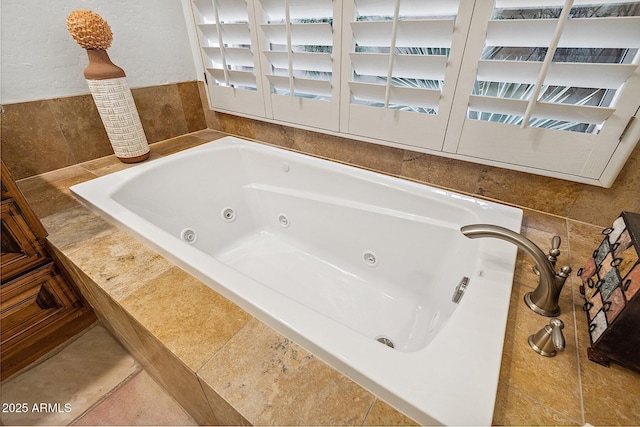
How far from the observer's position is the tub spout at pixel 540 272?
562mm

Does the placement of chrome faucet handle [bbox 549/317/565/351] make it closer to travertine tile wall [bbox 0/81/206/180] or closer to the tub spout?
the tub spout

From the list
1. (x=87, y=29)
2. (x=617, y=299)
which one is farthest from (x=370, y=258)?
(x=87, y=29)

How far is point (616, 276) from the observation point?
20.3 inches

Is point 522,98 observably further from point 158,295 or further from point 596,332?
point 158,295

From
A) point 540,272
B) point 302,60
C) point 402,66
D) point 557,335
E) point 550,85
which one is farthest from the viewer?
point 302,60

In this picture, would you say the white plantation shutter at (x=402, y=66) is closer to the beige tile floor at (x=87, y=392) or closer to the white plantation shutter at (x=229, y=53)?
the white plantation shutter at (x=229, y=53)

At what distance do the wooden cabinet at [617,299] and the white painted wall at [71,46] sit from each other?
183 centimetres

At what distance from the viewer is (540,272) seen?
1.90 feet

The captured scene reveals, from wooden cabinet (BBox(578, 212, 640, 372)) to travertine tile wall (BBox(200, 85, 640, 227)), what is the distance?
1.15 feet

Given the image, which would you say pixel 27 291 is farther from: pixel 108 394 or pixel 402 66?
pixel 402 66

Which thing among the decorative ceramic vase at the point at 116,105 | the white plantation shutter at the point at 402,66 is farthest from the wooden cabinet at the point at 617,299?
the decorative ceramic vase at the point at 116,105

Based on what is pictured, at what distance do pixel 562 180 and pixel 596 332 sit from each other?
1.87 ft

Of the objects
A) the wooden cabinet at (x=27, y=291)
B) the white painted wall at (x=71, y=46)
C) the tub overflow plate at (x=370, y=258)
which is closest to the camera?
the wooden cabinet at (x=27, y=291)

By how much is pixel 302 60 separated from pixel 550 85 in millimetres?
823
